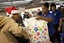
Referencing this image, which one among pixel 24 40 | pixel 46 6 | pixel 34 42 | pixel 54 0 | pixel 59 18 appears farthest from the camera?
pixel 54 0

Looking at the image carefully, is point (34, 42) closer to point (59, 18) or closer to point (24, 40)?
point (24, 40)

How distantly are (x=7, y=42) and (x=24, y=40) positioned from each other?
0.23 metres

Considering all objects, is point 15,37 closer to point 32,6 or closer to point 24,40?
point 24,40

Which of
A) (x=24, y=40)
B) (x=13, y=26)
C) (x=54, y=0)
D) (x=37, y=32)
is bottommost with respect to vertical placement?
(x=54, y=0)

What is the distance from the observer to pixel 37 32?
3598 millimetres

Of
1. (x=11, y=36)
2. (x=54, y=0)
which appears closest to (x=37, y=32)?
(x=11, y=36)

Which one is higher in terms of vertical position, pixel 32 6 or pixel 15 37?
pixel 15 37

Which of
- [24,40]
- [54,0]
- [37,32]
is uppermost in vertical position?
[24,40]

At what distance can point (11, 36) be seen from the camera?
7.97 feet

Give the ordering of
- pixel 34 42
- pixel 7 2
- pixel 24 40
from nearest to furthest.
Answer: pixel 24 40
pixel 34 42
pixel 7 2

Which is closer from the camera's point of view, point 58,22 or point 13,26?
point 13,26

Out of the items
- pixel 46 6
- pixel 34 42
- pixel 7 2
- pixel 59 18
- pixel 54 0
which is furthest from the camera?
pixel 54 0

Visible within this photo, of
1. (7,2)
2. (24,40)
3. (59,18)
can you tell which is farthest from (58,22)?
→ (24,40)

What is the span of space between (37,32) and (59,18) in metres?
2.52
